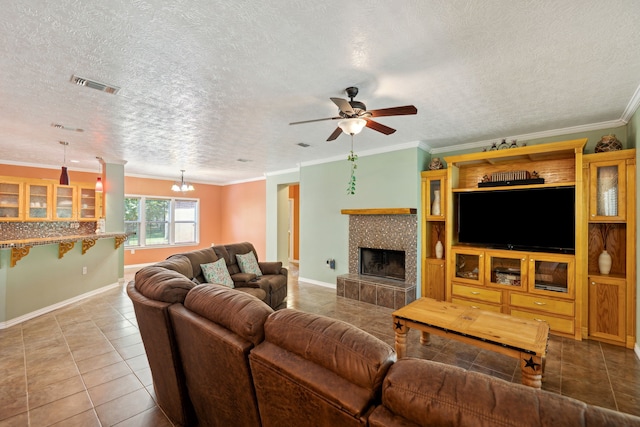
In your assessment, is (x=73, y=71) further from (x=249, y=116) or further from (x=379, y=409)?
(x=379, y=409)

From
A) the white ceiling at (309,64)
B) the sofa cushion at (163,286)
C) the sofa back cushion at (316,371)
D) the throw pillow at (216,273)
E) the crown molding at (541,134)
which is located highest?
the white ceiling at (309,64)

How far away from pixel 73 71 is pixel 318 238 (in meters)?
4.47

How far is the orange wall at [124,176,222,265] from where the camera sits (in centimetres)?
796

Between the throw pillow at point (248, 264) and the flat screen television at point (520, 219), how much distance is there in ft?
10.4

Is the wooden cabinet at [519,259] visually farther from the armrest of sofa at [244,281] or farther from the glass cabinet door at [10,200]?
the glass cabinet door at [10,200]

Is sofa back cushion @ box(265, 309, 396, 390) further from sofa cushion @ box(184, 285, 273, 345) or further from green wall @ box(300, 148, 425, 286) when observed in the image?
green wall @ box(300, 148, 425, 286)

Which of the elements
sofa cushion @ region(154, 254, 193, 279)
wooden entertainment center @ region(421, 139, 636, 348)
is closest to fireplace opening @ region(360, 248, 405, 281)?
wooden entertainment center @ region(421, 139, 636, 348)

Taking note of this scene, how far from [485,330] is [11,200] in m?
8.23

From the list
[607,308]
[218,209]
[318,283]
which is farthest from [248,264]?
[218,209]

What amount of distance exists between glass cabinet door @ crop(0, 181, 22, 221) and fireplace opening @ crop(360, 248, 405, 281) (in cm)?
674

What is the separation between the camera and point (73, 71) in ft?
7.85

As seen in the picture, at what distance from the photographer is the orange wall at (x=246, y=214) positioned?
8319 mm

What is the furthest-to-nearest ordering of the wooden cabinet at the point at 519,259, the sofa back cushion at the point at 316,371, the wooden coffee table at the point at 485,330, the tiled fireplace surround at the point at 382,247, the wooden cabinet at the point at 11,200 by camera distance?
the wooden cabinet at the point at 11,200 < the tiled fireplace surround at the point at 382,247 < the wooden cabinet at the point at 519,259 < the wooden coffee table at the point at 485,330 < the sofa back cushion at the point at 316,371

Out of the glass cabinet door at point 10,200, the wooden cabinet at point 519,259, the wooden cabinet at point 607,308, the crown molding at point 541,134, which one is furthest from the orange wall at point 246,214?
the wooden cabinet at point 607,308
